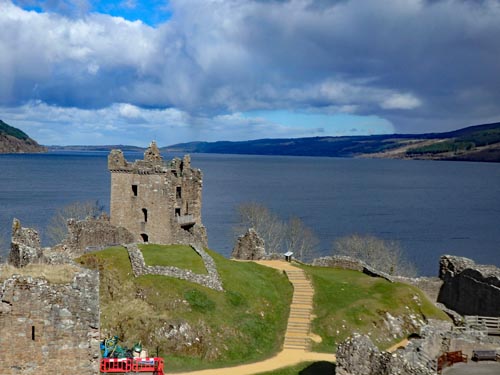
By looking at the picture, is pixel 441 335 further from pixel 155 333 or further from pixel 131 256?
pixel 131 256

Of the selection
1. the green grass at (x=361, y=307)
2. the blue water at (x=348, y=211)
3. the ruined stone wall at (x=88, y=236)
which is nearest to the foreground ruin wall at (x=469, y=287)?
the green grass at (x=361, y=307)

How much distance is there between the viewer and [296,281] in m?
43.6

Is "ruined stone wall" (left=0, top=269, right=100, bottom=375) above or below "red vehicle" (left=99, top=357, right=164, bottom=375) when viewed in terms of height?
above

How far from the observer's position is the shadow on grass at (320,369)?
3089cm

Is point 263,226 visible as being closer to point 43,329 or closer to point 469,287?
point 469,287

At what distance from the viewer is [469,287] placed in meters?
44.3

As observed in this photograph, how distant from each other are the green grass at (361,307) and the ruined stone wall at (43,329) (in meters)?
21.4

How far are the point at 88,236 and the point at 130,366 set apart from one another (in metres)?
22.1

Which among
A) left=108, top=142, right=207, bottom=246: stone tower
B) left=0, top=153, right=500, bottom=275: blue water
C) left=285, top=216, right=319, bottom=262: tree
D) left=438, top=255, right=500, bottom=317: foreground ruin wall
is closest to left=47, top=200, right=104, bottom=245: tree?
left=0, top=153, right=500, bottom=275: blue water

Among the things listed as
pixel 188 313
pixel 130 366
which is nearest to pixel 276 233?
pixel 188 313

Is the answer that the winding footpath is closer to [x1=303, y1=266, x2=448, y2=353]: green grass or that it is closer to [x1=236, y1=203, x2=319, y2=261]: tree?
[x1=303, y1=266, x2=448, y2=353]: green grass

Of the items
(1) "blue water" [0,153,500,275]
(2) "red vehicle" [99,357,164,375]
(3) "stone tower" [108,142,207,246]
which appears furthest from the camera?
(1) "blue water" [0,153,500,275]

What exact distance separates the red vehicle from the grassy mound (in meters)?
4.48

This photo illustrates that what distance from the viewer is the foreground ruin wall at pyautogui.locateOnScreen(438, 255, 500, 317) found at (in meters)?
41.5
